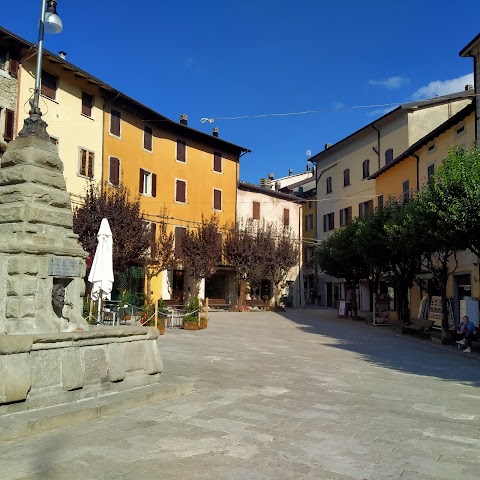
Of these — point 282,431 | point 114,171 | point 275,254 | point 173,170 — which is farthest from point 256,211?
point 282,431

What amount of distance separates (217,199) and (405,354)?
933 inches

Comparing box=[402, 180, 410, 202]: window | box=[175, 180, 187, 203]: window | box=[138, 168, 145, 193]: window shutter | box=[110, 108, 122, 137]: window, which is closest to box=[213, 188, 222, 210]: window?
box=[175, 180, 187, 203]: window

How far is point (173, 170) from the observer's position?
33062 mm

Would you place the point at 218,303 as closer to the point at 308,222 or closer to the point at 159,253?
the point at 159,253

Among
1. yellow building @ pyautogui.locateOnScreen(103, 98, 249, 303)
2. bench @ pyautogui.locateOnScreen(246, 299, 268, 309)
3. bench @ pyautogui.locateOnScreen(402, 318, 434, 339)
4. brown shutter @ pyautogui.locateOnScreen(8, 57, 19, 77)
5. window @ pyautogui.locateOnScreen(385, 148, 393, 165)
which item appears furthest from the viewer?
bench @ pyautogui.locateOnScreen(246, 299, 268, 309)

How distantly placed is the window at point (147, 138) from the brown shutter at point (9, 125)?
9779 mm

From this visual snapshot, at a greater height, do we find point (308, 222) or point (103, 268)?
point (308, 222)

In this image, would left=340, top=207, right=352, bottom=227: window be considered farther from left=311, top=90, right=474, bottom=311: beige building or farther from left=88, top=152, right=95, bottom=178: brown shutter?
left=88, top=152, right=95, bottom=178: brown shutter

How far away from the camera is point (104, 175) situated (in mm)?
27422

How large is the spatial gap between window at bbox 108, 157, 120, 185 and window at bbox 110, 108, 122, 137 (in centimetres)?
150

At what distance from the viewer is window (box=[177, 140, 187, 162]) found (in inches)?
1323

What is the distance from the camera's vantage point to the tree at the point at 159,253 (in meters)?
29.5

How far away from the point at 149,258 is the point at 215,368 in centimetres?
1924

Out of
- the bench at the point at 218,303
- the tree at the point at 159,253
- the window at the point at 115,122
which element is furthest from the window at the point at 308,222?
the window at the point at 115,122
